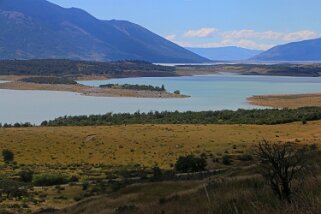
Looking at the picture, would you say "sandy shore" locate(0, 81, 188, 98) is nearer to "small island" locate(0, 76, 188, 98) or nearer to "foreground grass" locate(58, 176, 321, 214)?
"small island" locate(0, 76, 188, 98)

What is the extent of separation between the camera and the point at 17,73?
594ft

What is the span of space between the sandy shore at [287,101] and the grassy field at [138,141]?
124 feet

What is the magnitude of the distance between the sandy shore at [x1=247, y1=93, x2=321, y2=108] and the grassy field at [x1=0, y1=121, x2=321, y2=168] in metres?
37.8

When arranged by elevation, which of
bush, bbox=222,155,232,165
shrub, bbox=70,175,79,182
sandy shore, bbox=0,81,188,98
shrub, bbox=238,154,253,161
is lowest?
shrub, bbox=70,175,79,182

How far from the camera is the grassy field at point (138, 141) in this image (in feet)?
128

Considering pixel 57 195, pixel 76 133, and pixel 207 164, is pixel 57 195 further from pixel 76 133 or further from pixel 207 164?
pixel 76 133

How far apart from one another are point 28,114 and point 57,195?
200ft

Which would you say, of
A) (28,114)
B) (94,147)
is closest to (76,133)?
(94,147)

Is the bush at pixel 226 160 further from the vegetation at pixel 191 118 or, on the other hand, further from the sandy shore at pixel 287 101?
the sandy shore at pixel 287 101

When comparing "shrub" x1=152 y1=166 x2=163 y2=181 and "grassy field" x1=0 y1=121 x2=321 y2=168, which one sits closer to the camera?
"shrub" x1=152 y1=166 x2=163 y2=181

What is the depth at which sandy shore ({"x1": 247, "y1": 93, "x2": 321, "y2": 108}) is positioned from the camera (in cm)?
8981

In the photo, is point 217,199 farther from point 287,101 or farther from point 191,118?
point 287,101

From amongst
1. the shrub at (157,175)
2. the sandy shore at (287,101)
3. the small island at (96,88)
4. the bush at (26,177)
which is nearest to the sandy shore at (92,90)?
the small island at (96,88)

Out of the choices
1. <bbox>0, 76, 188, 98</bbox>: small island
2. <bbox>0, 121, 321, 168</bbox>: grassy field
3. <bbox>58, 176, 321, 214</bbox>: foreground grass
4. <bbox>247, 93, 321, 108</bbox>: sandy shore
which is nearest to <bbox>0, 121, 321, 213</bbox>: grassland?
<bbox>0, 121, 321, 168</bbox>: grassy field
